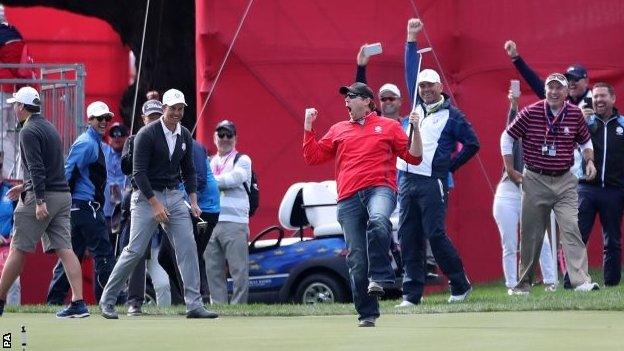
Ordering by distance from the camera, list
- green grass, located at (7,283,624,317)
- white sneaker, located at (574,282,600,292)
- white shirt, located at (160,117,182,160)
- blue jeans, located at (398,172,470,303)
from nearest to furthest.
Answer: green grass, located at (7,283,624,317), white shirt, located at (160,117,182,160), blue jeans, located at (398,172,470,303), white sneaker, located at (574,282,600,292)

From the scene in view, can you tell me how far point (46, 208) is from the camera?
557 inches

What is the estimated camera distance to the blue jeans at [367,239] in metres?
12.5

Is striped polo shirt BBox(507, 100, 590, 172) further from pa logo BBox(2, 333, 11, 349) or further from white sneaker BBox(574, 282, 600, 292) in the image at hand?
pa logo BBox(2, 333, 11, 349)

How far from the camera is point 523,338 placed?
11219 millimetres

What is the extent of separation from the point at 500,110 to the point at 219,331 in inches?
282

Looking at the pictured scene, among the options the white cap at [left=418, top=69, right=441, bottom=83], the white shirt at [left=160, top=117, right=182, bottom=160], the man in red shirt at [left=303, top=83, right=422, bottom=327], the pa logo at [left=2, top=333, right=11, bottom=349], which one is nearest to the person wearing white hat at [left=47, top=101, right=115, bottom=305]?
the white shirt at [left=160, top=117, right=182, bottom=160]

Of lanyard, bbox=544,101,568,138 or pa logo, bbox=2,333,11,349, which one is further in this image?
lanyard, bbox=544,101,568,138

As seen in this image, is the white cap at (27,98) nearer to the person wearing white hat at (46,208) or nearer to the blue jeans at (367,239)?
the person wearing white hat at (46,208)

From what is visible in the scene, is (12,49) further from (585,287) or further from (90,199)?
(585,287)

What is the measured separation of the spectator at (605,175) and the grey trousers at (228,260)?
125 inches

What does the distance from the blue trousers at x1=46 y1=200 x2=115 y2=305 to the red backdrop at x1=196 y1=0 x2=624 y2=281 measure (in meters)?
2.15

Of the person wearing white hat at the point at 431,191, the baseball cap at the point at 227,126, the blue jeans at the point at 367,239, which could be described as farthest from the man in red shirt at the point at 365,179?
the baseball cap at the point at 227,126

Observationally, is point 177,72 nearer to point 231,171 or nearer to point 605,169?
point 231,171

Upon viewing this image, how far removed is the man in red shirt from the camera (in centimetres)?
1250
